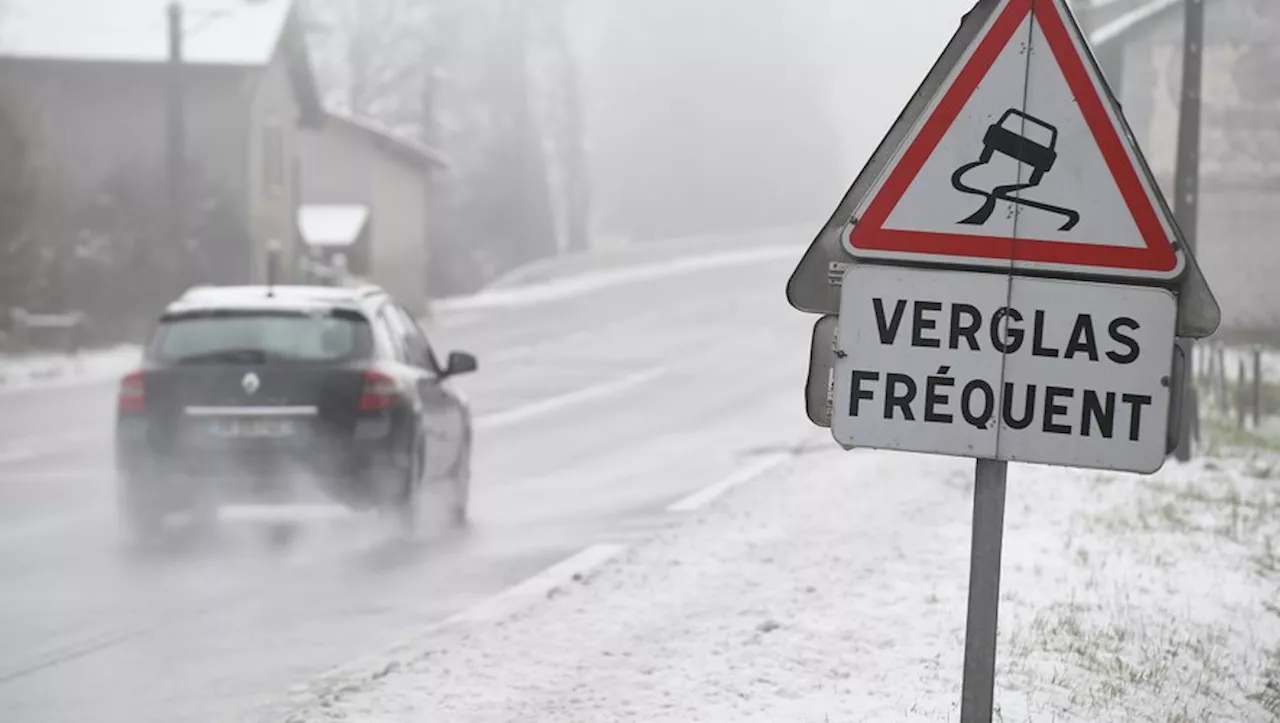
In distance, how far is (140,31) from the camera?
42.8m

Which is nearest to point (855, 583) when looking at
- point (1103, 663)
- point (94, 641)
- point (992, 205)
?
point (1103, 663)

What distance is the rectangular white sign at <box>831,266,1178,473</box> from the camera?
458 cm

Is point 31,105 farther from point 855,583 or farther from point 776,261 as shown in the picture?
point 776,261

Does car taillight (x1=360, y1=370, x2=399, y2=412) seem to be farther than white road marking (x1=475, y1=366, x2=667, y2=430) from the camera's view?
No

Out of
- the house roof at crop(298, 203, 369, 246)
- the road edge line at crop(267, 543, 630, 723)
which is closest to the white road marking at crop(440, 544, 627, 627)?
the road edge line at crop(267, 543, 630, 723)

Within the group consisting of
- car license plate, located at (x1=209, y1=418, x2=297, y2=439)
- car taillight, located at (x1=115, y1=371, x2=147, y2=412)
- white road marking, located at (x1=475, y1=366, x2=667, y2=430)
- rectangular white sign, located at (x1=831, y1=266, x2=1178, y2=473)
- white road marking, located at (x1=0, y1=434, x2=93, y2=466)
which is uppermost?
rectangular white sign, located at (x1=831, y1=266, x2=1178, y2=473)


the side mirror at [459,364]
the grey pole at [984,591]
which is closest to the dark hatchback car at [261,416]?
the side mirror at [459,364]

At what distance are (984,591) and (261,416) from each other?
742cm

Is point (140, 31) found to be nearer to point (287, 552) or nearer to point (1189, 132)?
point (1189, 132)

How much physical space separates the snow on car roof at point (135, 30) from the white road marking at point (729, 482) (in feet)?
84.8

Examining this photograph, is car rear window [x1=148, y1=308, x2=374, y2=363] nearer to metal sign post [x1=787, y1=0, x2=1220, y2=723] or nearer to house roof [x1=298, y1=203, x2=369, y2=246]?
metal sign post [x1=787, y1=0, x2=1220, y2=723]

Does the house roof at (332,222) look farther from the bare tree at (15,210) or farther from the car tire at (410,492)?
the car tire at (410,492)

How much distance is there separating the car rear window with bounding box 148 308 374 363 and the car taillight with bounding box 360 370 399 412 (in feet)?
0.60

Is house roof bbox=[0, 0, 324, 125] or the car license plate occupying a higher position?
house roof bbox=[0, 0, 324, 125]
